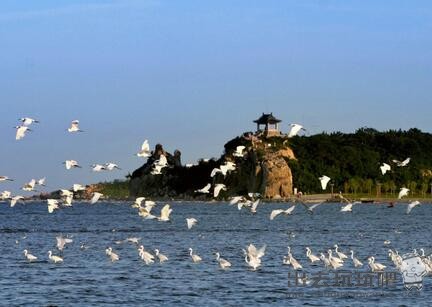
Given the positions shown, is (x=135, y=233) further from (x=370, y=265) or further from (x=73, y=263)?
(x=370, y=265)

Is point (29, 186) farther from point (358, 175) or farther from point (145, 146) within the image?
point (358, 175)

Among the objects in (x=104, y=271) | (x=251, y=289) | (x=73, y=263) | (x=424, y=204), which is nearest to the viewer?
(x=251, y=289)

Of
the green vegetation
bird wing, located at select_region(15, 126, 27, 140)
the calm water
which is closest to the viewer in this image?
the calm water

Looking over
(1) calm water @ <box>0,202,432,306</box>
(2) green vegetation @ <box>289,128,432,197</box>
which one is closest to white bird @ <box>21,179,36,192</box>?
(1) calm water @ <box>0,202,432,306</box>

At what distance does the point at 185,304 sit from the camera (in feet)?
119

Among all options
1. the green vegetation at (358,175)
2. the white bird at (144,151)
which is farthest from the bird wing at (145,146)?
the green vegetation at (358,175)

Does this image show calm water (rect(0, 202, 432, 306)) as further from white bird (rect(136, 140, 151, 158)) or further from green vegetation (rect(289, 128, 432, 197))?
green vegetation (rect(289, 128, 432, 197))

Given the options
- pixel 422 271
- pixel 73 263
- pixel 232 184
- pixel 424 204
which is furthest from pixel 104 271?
pixel 232 184

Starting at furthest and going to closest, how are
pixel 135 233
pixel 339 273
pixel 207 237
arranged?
pixel 135 233 → pixel 207 237 → pixel 339 273

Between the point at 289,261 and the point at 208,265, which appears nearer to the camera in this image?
the point at 289,261

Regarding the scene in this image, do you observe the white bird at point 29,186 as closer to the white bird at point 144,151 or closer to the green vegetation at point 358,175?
the white bird at point 144,151

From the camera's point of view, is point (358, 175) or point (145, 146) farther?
point (358, 175)

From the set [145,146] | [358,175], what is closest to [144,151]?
[145,146]

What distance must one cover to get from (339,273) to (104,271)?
9615mm
